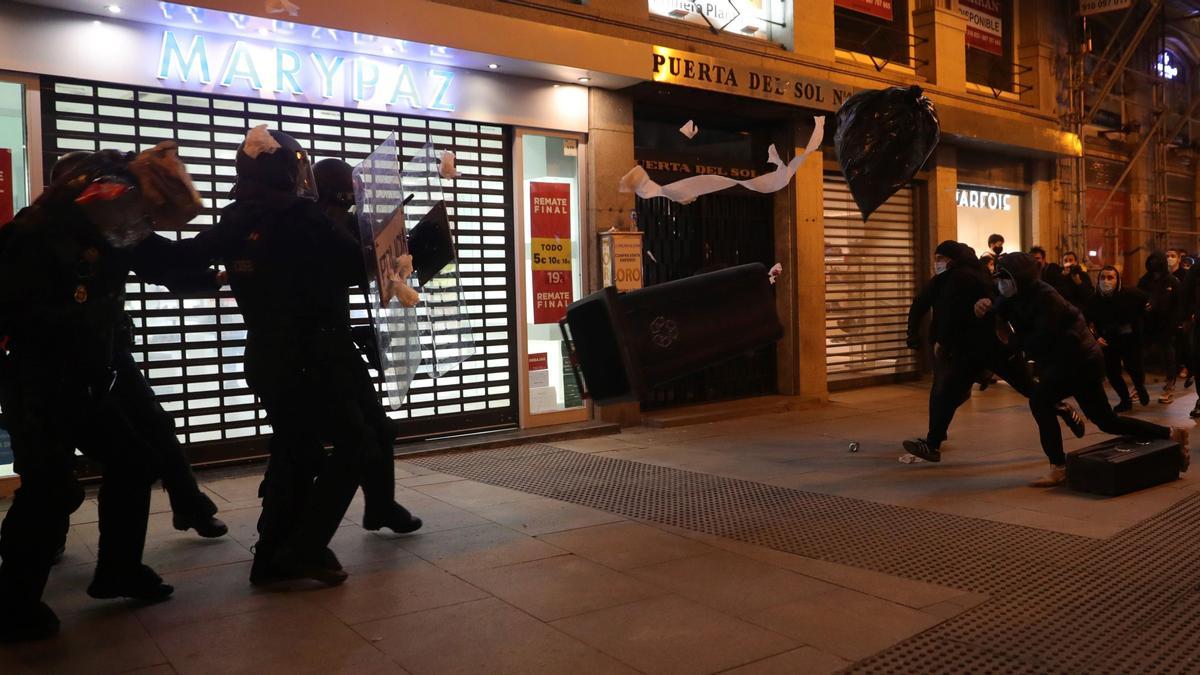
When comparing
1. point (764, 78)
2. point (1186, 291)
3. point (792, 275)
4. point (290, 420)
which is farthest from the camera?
point (792, 275)

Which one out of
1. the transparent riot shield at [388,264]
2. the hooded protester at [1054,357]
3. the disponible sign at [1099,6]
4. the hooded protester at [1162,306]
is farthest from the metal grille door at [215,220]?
the disponible sign at [1099,6]

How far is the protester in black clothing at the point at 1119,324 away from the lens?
10.7 meters

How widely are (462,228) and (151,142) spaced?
2.75 m

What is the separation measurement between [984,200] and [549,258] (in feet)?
29.1

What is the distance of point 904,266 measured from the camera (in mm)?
14219

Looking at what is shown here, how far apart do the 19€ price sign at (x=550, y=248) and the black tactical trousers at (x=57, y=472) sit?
548cm

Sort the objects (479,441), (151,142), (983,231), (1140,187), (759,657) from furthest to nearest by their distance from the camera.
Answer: (1140,187), (983,231), (479,441), (151,142), (759,657)

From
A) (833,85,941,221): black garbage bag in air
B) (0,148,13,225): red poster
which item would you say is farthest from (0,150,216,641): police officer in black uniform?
(833,85,941,221): black garbage bag in air

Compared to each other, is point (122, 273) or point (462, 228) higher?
point (462, 228)

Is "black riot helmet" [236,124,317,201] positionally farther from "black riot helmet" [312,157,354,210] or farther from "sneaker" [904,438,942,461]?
"sneaker" [904,438,942,461]

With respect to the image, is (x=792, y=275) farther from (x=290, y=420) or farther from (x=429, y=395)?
(x=290, y=420)

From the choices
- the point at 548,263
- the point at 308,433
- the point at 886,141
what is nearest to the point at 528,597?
the point at 308,433

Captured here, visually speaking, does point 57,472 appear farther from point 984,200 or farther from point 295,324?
point 984,200

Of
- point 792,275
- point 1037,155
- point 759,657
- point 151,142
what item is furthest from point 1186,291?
point 151,142
